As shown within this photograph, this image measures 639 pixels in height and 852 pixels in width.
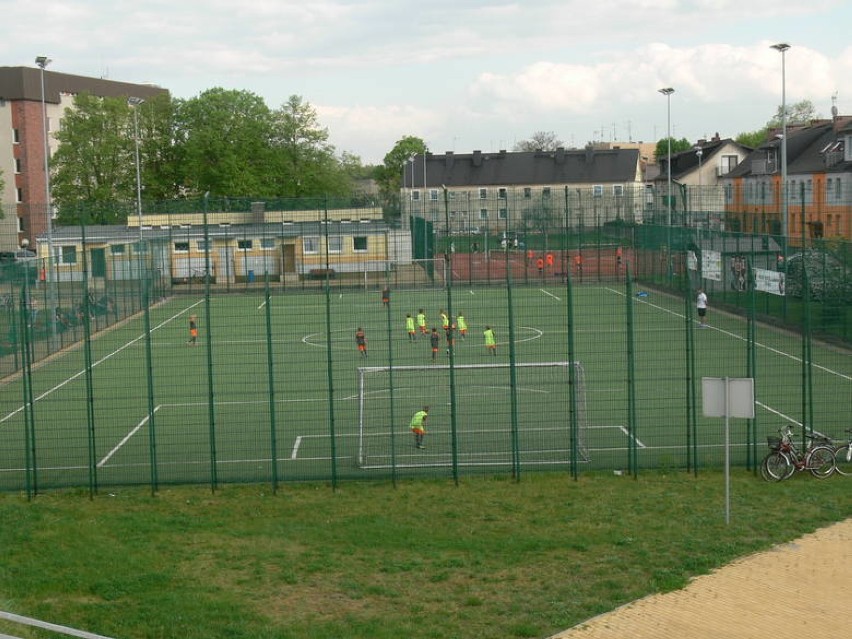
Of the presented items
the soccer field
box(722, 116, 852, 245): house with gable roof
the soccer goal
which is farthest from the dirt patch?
box(722, 116, 852, 245): house with gable roof

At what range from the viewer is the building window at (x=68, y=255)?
30.4m

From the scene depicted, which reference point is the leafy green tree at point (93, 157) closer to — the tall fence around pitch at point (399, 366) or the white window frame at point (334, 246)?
the tall fence around pitch at point (399, 366)

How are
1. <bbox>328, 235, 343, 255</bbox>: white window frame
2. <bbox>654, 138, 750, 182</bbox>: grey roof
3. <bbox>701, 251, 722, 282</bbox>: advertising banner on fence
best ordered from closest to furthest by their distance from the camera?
<bbox>328, 235, 343, 255</bbox>: white window frame, <bbox>701, 251, 722, 282</bbox>: advertising banner on fence, <bbox>654, 138, 750, 182</bbox>: grey roof

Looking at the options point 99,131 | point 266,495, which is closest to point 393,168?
point 99,131

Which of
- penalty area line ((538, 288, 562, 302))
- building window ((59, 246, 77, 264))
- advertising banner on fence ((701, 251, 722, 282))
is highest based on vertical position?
building window ((59, 246, 77, 264))

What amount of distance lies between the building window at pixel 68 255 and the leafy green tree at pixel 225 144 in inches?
1389

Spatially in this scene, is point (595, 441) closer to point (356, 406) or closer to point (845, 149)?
point (356, 406)

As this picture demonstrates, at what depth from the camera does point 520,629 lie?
11.8 metres

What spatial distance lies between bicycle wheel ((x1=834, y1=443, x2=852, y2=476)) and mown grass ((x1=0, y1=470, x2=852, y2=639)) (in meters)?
0.85

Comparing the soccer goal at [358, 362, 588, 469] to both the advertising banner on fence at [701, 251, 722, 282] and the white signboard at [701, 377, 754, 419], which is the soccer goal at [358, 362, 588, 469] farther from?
the advertising banner on fence at [701, 251, 722, 282]

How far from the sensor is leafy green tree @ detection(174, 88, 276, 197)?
7081 centimetres

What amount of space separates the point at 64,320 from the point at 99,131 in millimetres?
37584

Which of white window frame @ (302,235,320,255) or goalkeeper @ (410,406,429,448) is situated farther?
white window frame @ (302,235,320,255)

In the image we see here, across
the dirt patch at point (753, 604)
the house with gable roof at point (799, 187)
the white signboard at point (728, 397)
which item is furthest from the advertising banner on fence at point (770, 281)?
the dirt patch at point (753, 604)
